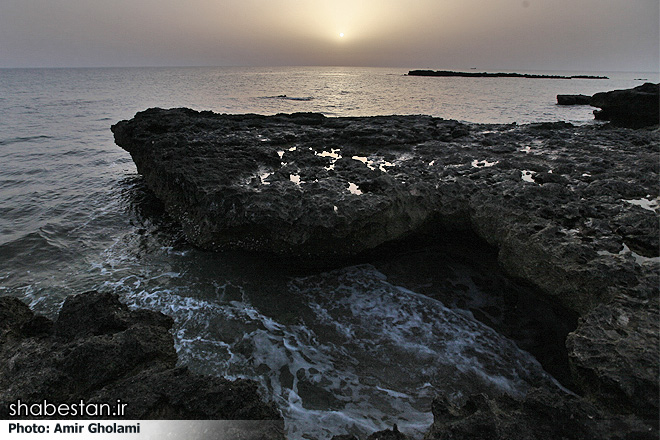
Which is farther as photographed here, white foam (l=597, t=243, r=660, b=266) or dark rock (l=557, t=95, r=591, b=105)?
dark rock (l=557, t=95, r=591, b=105)

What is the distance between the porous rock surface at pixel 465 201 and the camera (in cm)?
383

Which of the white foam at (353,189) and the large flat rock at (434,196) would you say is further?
the white foam at (353,189)

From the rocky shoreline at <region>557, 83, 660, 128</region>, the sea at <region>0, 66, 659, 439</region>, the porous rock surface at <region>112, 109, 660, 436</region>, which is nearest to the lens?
the porous rock surface at <region>112, 109, 660, 436</region>

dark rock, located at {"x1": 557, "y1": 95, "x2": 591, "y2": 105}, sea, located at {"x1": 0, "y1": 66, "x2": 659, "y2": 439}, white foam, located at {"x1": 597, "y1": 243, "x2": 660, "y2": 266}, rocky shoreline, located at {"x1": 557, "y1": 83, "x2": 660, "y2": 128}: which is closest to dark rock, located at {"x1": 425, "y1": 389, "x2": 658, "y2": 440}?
sea, located at {"x1": 0, "y1": 66, "x2": 659, "y2": 439}

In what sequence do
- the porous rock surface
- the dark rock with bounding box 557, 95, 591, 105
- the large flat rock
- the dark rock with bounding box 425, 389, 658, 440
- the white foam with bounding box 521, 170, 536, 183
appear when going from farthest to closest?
the dark rock with bounding box 557, 95, 591, 105 → the white foam with bounding box 521, 170, 536, 183 → the large flat rock → the porous rock surface → the dark rock with bounding box 425, 389, 658, 440

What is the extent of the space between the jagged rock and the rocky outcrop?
2953 millimetres

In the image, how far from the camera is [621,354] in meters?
3.11

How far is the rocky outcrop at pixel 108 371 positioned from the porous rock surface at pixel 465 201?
2474mm

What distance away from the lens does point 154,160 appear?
27.3 feet

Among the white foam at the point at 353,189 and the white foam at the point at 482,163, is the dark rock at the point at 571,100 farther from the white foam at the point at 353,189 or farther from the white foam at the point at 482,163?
the white foam at the point at 353,189

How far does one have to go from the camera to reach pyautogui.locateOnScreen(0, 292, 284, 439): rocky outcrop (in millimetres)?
3020

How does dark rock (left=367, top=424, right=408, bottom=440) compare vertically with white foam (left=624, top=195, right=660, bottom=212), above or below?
below

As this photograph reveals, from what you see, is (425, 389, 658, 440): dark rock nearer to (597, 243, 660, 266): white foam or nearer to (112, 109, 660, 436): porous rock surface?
(112, 109, 660, 436): porous rock surface

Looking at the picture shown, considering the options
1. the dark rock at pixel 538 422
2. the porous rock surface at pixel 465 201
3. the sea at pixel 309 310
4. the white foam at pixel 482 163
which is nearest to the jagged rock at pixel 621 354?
the porous rock surface at pixel 465 201
